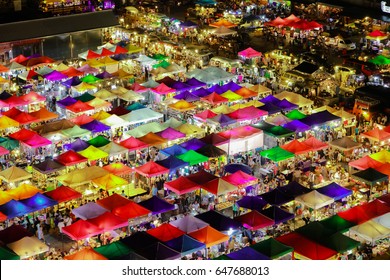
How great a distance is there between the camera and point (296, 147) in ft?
95.2

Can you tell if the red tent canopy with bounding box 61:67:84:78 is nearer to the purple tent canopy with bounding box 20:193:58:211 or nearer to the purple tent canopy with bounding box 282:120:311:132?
the purple tent canopy with bounding box 282:120:311:132

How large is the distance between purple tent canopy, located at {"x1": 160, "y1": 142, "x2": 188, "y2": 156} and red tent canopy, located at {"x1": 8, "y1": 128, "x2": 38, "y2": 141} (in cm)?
488

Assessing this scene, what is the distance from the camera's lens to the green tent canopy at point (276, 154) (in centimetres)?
2840

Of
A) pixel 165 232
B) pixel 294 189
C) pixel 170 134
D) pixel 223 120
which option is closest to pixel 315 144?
pixel 223 120

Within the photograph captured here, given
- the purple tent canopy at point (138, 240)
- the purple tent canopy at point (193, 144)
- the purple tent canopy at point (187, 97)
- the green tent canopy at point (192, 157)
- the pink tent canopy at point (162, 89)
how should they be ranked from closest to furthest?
the purple tent canopy at point (138, 240)
the green tent canopy at point (192, 157)
the purple tent canopy at point (193, 144)
the purple tent canopy at point (187, 97)
the pink tent canopy at point (162, 89)

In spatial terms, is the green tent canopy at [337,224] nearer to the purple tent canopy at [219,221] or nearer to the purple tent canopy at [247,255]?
the purple tent canopy at [219,221]

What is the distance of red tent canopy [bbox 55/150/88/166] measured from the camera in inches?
1088

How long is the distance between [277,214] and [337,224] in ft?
5.86

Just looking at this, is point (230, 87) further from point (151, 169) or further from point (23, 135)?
point (23, 135)

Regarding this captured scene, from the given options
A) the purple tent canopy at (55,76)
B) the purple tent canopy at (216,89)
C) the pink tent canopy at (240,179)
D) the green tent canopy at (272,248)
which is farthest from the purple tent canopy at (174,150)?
the purple tent canopy at (55,76)

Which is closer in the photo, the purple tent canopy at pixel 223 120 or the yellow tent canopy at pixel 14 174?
the yellow tent canopy at pixel 14 174

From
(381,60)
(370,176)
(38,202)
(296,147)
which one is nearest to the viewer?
(38,202)

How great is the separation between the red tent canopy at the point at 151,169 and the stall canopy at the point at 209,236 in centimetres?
458

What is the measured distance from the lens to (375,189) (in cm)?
2741
